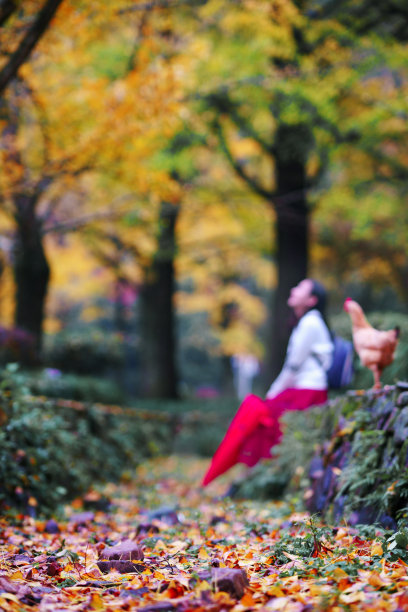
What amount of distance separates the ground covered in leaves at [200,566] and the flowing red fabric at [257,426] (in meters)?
1.09

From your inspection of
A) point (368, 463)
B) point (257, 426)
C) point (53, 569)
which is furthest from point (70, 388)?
point (53, 569)

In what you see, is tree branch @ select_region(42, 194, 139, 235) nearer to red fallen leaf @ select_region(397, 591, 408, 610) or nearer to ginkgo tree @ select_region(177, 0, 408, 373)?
ginkgo tree @ select_region(177, 0, 408, 373)

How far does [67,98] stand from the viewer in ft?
30.6

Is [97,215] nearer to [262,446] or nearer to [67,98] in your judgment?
[67,98]

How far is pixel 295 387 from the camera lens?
587 centimetres

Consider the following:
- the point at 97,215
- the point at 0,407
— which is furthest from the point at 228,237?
the point at 0,407

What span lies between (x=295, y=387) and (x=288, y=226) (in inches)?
215

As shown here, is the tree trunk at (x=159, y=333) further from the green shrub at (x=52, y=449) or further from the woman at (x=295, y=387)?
the woman at (x=295, y=387)

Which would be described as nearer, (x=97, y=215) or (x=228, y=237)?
(x=97, y=215)

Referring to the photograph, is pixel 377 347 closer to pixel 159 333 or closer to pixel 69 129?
pixel 69 129

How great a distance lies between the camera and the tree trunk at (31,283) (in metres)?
10.4

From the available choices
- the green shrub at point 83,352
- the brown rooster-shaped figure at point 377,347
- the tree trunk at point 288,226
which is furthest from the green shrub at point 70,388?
the brown rooster-shaped figure at point 377,347

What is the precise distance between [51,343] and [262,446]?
7.81m

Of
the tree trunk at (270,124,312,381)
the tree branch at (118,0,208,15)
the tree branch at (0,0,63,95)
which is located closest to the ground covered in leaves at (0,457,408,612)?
the tree branch at (0,0,63,95)
